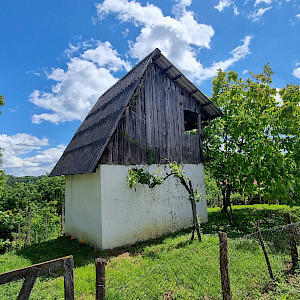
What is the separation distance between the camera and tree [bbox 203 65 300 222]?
802cm

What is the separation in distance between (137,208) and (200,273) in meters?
3.58

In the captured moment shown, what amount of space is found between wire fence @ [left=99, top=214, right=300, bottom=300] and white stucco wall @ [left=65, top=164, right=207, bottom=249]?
139 cm

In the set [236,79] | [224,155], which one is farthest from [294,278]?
[236,79]

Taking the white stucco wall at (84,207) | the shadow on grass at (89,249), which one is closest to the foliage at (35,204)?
the white stucco wall at (84,207)

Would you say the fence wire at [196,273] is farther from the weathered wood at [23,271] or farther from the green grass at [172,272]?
the weathered wood at [23,271]

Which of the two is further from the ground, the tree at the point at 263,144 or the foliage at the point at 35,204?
the tree at the point at 263,144

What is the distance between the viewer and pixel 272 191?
315 inches

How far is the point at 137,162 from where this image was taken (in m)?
8.11

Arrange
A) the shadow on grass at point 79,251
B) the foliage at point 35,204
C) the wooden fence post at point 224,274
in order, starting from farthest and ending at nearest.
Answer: the foliage at point 35,204 → the shadow on grass at point 79,251 → the wooden fence post at point 224,274

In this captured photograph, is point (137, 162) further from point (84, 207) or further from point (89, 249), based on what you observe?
→ point (89, 249)

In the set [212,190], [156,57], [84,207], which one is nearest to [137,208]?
[84,207]

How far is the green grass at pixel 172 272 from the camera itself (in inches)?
160

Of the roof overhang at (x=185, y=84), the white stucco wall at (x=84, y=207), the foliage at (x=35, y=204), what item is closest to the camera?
the white stucco wall at (x=84, y=207)

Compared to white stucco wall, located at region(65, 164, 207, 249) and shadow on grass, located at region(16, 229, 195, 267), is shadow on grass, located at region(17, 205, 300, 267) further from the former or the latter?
white stucco wall, located at region(65, 164, 207, 249)
